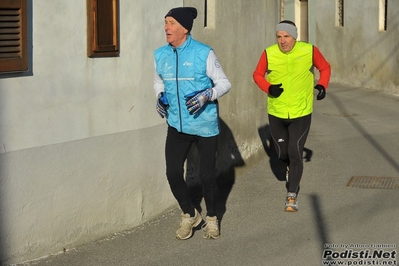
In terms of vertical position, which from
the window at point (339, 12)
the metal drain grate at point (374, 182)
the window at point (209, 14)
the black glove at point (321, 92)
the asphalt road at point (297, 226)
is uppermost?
the window at point (339, 12)

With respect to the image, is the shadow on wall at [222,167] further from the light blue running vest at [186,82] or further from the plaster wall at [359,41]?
the plaster wall at [359,41]

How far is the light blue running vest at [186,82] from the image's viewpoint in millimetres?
6977

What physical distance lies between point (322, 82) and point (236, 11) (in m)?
2.04

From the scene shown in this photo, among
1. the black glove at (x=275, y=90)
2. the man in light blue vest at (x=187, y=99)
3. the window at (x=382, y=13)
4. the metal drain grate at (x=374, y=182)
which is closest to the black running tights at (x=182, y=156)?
the man in light blue vest at (x=187, y=99)

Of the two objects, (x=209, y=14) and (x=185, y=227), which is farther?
(x=209, y=14)

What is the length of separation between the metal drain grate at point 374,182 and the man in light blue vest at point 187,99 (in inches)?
104

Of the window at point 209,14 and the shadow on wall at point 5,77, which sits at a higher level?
the window at point 209,14

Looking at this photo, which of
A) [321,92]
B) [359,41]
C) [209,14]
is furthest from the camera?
[359,41]

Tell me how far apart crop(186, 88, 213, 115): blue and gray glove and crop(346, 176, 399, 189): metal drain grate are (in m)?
3.15

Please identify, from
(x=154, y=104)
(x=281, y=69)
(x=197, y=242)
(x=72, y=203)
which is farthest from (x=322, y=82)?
(x=72, y=203)

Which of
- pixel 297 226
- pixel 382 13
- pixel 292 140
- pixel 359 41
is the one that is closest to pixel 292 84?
pixel 292 140

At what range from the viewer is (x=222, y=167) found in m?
9.88

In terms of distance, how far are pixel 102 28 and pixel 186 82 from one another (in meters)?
0.86

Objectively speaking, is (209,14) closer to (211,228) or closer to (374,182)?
(374,182)
